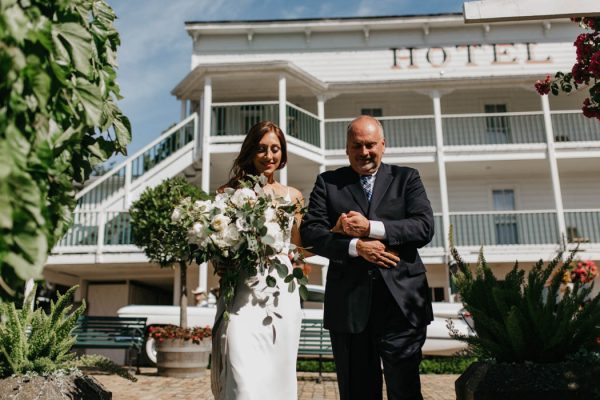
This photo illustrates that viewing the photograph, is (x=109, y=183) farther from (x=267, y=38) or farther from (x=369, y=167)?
(x=369, y=167)

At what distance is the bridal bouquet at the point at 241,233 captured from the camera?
9.77ft

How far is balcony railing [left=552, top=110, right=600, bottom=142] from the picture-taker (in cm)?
1819

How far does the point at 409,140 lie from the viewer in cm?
1886

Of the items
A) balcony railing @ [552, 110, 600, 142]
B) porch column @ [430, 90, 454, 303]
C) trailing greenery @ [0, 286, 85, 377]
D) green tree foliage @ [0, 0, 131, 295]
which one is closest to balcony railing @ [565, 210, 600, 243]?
balcony railing @ [552, 110, 600, 142]

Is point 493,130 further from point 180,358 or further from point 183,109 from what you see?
point 180,358

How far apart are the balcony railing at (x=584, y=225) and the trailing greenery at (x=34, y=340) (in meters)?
16.6

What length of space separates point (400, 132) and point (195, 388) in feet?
43.6

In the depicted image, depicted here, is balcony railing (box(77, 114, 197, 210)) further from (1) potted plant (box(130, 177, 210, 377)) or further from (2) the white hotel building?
(1) potted plant (box(130, 177, 210, 377))

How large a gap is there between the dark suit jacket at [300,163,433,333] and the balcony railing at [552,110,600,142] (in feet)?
57.0

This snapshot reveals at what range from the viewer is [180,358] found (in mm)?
9102

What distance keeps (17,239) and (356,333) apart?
1992mm

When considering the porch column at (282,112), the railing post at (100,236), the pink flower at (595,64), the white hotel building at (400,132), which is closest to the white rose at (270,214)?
the pink flower at (595,64)

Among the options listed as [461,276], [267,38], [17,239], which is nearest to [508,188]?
[267,38]

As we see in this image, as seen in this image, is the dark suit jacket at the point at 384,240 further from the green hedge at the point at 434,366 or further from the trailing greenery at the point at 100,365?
the green hedge at the point at 434,366
